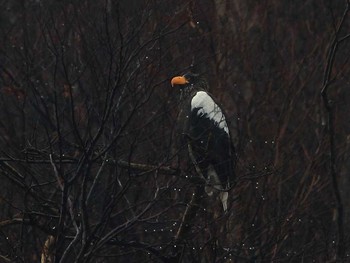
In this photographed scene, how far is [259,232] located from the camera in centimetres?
944

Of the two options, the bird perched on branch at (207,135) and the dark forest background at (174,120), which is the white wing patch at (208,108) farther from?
the dark forest background at (174,120)

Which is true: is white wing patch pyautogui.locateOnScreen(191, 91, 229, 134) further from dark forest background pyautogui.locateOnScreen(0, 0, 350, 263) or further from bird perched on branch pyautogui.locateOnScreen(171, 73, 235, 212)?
dark forest background pyautogui.locateOnScreen(0, 0, 350, 263)

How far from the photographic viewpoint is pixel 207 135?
27.7 ft

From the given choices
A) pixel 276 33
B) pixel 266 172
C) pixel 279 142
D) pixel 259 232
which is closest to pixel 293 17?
pixel 276 33

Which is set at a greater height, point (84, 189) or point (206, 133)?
point (206, 133)

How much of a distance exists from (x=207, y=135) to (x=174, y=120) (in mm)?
1667

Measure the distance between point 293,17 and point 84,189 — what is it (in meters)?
10.5

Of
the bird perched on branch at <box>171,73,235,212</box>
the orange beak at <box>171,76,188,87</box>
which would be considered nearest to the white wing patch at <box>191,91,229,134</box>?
the bird perched on branch at <box>171,73,235,212</box>

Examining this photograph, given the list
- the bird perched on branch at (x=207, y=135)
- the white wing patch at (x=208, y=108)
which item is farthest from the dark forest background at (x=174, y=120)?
the white wing patch at (x=208, y=108)

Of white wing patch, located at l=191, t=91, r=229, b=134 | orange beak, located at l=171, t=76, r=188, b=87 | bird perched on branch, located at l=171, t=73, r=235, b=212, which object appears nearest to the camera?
bird perched on branch, located at l=171, t=73, r=235, b=212

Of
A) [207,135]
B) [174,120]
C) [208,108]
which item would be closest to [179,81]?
[208,108]

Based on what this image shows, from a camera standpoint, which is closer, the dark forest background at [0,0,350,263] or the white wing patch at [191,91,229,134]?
the dark forest background at [0,0,350,263]

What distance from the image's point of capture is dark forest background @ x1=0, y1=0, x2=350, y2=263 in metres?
7.27

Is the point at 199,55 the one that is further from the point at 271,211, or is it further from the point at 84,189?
the point at 84,189
